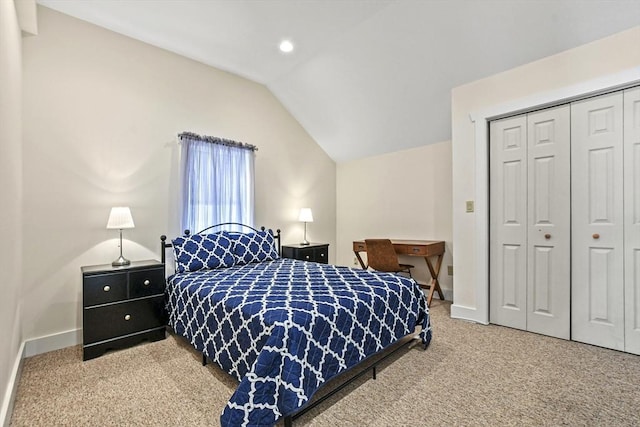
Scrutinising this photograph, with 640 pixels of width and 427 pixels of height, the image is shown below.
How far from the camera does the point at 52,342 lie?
263 centimetres

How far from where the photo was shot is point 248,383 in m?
1.46

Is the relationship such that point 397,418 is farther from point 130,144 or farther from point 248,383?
point 130,144

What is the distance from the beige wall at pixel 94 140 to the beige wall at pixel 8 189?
0.96ft

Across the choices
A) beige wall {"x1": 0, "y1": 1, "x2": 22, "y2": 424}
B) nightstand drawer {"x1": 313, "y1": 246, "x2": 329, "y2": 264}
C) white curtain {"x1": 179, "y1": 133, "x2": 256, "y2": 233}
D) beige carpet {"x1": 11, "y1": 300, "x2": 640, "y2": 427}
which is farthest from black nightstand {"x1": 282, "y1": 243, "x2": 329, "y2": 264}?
beige wall {"x1": 0, "y1": 1, "x2": 22, "y2": 424}

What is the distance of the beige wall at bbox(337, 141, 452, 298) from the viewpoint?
13.4 feet

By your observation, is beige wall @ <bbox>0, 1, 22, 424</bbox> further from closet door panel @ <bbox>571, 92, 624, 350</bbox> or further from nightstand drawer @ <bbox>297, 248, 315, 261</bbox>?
closet door panel @ <bbox>571, 92, 624, 350</bbox>

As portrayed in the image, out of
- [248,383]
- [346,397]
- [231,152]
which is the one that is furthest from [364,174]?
[248,383]

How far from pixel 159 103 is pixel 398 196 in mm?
3266

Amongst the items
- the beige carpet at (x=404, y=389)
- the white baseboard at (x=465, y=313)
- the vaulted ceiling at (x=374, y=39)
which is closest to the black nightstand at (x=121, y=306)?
the beige carpet at (x=404, y=389)

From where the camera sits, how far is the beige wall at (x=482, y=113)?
8.34 feet

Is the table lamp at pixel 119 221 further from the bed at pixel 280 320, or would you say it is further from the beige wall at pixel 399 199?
the beige wall at pixel 399 199

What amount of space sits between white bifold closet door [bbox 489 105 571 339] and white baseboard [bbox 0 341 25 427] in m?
3.66

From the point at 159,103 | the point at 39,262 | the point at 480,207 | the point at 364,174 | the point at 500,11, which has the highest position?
the point at 500,11

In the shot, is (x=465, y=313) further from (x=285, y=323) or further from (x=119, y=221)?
(x=119, y=221)
